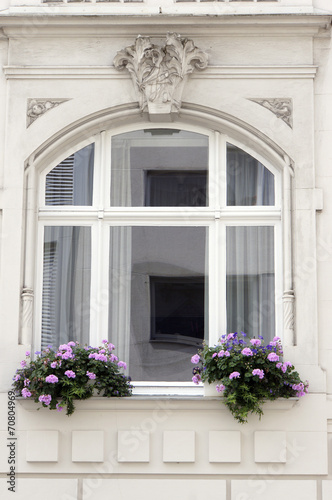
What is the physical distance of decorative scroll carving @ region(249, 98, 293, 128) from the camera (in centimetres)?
1050

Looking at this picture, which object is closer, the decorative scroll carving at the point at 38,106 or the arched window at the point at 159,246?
the arched window at the point at 159,246

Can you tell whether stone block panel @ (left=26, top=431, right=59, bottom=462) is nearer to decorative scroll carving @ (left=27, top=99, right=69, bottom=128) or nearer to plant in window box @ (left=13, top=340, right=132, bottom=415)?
plant in window box @ (left=13, top=340, right=132, bottom=415)

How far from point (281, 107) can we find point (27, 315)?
136 inches

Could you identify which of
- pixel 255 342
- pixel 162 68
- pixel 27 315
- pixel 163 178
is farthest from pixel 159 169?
pixel 255 342

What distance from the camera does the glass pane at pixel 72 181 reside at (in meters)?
10.8

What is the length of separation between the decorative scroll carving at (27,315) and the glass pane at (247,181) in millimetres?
2365

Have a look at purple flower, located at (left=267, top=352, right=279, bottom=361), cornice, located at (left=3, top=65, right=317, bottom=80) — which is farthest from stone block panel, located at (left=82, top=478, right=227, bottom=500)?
cornice, located at (left=3, top=65, right=317, bottom=80)

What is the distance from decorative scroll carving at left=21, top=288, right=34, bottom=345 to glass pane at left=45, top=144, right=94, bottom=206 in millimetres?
1104

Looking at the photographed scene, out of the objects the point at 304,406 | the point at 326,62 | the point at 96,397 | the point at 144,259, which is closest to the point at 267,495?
the point at 304,406

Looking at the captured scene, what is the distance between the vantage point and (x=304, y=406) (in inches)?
388

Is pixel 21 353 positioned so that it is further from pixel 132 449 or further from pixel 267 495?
pixel 267 495

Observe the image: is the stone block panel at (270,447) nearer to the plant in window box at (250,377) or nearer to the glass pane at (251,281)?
the plant in window box at (250,377)

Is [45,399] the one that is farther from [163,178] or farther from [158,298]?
[163,178]

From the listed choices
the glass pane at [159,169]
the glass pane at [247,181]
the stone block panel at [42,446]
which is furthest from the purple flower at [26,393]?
the glass pane at [247,181]
